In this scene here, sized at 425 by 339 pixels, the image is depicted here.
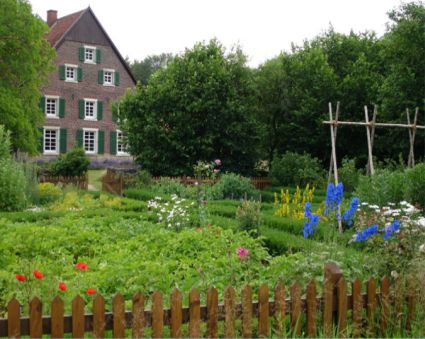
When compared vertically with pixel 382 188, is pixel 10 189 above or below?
below

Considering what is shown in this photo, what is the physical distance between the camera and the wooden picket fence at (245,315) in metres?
3.95

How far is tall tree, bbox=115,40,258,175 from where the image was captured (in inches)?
938

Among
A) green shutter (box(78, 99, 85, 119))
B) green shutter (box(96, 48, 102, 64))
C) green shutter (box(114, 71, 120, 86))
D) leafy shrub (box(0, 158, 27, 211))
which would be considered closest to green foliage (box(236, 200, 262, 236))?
leafy shrub (box(0, 158, 27, 211))

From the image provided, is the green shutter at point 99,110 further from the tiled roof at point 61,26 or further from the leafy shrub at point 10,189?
the leafy shrub at point 10,189

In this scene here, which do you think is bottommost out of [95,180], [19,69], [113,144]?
[95,180]

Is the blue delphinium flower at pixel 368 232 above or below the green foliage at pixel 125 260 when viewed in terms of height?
above

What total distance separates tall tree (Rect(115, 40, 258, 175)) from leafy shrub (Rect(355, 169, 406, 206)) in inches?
484

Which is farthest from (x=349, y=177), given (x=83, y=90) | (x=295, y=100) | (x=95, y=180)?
(x=83, y=90)

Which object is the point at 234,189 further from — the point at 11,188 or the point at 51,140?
the point at 51,140

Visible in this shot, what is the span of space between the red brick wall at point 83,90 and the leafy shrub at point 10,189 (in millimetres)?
24125


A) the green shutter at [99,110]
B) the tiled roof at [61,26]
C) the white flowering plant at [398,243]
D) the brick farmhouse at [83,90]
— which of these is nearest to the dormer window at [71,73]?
the brick farmhouse at [83,90]

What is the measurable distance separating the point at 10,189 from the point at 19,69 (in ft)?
48.0

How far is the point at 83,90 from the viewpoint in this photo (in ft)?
132

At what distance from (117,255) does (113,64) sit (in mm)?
36407
